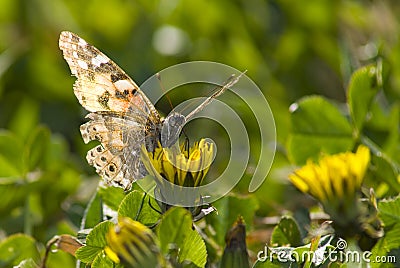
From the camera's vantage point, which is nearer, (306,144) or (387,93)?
(306,144)

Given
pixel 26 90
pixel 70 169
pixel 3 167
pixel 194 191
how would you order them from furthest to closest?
1. pixel 26 90
2. pixel 70 169
3. pixel 3 167
4. pixel 194 191

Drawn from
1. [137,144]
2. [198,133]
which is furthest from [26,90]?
[137,144]

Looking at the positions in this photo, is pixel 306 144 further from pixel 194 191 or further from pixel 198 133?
pixel 198 133

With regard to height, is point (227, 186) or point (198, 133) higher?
point (227, 186)

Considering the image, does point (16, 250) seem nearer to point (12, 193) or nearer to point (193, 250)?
point (12, 193)

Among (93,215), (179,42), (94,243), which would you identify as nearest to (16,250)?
(93,215)

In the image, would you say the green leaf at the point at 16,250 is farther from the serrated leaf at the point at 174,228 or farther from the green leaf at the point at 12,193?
the serrated leaf at the point at 174,228
